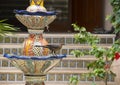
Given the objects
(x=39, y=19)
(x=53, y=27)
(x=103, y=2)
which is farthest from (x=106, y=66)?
(x=53, y=27)

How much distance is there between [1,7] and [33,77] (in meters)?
5.41

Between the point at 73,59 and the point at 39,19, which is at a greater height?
the point at 39,19

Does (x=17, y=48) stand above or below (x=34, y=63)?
below

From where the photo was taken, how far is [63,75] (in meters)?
6.76

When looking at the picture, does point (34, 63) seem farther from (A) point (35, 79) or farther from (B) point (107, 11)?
(B) point (107, 11)

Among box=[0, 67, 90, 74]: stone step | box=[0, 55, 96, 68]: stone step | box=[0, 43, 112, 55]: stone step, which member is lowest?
box=[0, 67, 90, 74]: stone step

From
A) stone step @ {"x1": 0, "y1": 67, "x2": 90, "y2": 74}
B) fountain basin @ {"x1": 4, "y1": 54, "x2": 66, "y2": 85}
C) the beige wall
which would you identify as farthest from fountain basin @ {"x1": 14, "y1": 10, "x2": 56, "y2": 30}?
the beige wall

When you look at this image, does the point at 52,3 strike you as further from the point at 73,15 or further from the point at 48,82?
the point at 48,82

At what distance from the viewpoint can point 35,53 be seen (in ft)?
12.0

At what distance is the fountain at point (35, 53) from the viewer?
3.54 metres

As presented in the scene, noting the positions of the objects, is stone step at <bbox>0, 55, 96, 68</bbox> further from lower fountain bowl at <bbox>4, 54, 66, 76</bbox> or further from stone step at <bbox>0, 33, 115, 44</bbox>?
lower fountain bowl at <bbox>4, 54, 66, 76</bbox>

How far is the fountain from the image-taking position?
354 cm

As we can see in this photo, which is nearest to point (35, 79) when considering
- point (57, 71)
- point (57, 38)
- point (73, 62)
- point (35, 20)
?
point (35, 20)

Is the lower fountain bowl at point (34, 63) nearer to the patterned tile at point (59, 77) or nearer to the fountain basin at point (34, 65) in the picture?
the fountain basin at point (34, 65)
